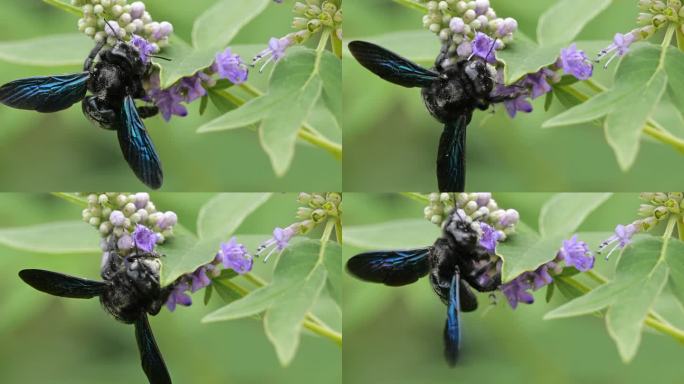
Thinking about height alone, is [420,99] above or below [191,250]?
above

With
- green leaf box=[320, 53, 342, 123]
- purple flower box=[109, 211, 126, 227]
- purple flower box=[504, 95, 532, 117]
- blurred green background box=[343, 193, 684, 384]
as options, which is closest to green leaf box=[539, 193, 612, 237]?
blurred green background box=[343, 193, 684, 384]

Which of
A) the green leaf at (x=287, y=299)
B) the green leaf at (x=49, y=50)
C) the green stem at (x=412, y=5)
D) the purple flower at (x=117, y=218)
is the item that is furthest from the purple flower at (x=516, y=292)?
the green leaf at (x=49, y=50)

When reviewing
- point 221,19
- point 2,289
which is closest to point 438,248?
point 221,19

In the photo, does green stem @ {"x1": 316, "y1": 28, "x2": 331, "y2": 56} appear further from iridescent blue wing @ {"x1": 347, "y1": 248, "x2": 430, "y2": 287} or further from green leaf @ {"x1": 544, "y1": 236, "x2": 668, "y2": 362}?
green leaf @ {"x1": 544, "y1": 236, "x2": 668, "y2": 362}

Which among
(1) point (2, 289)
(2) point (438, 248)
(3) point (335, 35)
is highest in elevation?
(3) point (335, 35)

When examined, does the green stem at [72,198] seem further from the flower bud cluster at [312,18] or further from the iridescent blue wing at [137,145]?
the flower bud cluster at [312,18]

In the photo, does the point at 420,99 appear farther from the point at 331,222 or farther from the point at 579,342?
the point at 579,342

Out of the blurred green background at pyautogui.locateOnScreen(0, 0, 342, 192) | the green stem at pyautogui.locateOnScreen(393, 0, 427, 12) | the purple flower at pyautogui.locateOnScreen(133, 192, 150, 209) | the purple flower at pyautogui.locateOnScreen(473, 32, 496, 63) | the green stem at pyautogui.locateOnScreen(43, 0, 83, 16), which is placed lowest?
the purple flower at pyautogui.locateOnScreen(133, 192, 150, 209)
